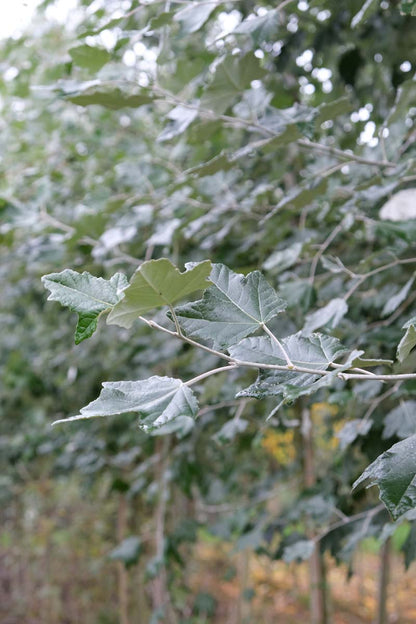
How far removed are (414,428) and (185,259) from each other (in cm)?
84

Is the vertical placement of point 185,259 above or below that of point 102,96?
below

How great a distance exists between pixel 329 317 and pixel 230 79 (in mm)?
376

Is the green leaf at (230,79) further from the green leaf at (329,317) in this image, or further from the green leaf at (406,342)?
the green leaf at (406,342)

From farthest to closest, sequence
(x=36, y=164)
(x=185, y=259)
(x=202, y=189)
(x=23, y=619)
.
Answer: (x=23, y=619), (x=36, y=164), (x=185, y=259), (x=202, y=189)

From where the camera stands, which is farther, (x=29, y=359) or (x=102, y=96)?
(x=29, y=359)

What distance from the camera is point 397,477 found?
460mm

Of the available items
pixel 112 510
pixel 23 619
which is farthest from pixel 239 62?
pixel 23 619

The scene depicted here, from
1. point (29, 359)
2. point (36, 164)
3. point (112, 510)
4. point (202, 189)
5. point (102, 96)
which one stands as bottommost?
point (112, 510)

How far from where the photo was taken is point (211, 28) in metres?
2.09

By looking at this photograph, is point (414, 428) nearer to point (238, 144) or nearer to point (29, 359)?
point (238, 144)

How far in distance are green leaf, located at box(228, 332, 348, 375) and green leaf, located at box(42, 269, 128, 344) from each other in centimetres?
11

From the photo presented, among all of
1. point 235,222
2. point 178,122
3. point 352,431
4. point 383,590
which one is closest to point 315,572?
point 383,590

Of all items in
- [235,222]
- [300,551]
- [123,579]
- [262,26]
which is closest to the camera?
[262,26]

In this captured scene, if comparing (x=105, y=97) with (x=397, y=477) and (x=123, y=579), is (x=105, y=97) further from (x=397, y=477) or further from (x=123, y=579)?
(x=123, y=579)
